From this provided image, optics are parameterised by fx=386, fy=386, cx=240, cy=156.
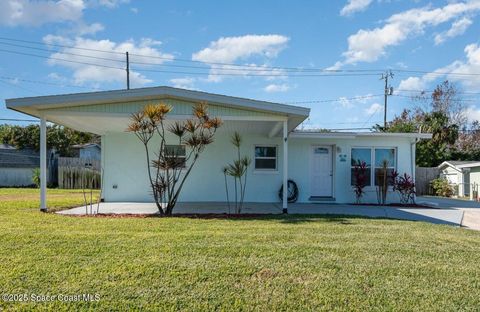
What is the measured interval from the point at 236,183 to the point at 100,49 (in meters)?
20.0

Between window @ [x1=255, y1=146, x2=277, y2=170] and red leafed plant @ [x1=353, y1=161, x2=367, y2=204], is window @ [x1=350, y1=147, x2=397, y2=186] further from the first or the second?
window @ [x1=255, y1=146, x2=277, y2=170]

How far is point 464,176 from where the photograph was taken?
898 inches

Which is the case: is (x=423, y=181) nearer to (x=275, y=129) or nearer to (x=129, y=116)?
(x=275, y=129)

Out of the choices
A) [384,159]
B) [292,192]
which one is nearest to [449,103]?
[384,159]

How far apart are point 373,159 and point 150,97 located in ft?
27.2

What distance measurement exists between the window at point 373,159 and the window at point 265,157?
2.81m

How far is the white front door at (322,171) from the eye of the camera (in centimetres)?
1377

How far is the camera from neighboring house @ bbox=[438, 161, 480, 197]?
70.9 ft

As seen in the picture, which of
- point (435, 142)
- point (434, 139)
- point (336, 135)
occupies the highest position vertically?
point (434, 139)

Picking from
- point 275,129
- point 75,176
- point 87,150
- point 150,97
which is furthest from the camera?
point 87,150

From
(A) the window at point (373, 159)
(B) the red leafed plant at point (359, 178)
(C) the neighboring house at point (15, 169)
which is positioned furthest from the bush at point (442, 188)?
(C) the neighboring house at point (15, 169)

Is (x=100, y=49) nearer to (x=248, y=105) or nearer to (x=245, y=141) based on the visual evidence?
(x=245, y=141)

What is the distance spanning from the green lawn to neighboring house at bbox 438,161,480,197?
16.5m

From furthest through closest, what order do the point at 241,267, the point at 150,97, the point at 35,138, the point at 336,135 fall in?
the point at 35,138 < the point at 336,135 < the point at 150,97 < the point at 241,267
